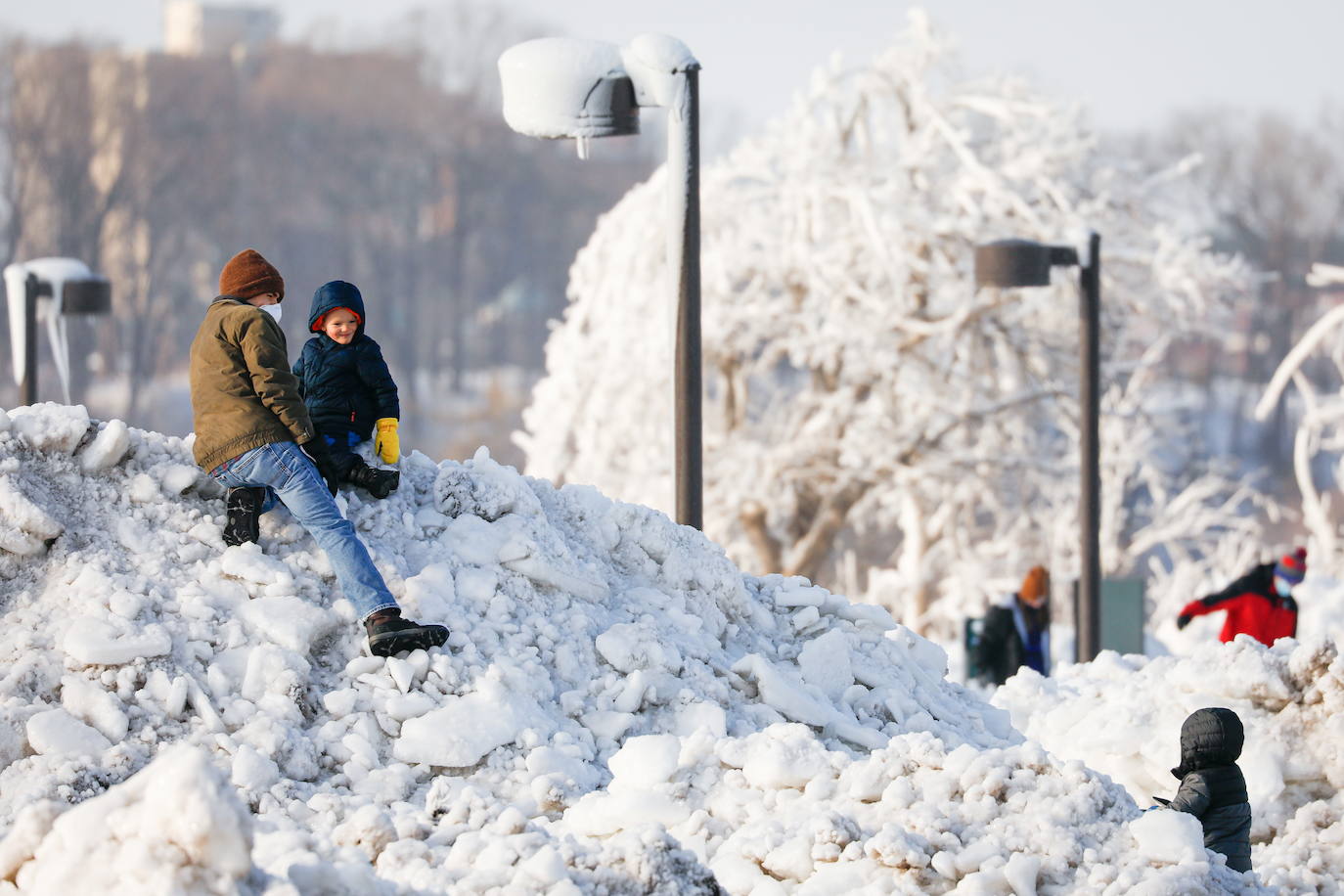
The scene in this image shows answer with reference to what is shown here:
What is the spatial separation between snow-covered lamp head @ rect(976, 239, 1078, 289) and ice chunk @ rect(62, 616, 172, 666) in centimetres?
599

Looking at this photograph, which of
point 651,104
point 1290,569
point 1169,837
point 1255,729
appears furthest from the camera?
point 1290,569

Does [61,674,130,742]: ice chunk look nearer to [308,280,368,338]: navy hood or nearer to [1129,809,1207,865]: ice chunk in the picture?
[308,280,368,338]: navy hood

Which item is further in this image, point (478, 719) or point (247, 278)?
point (247, 278)

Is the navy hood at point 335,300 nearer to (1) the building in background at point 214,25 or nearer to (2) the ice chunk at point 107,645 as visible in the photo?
(2) the ice chunk at point 107,645

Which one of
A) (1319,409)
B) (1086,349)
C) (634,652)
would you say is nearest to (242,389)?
(634,652)

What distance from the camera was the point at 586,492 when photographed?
5922mm

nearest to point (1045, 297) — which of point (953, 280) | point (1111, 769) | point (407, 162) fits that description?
point (953, 280)

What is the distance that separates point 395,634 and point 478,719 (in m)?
0.36

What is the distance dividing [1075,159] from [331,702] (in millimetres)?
13504

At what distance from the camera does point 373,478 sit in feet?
17.4

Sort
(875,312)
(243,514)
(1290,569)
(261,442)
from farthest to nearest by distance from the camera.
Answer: (875,312) → (1290,569) → (243,514) → (261,442)

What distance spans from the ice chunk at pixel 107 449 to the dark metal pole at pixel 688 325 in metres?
2.37

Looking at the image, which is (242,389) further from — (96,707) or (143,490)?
(96,707)

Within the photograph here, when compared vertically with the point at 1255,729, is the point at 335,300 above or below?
above
